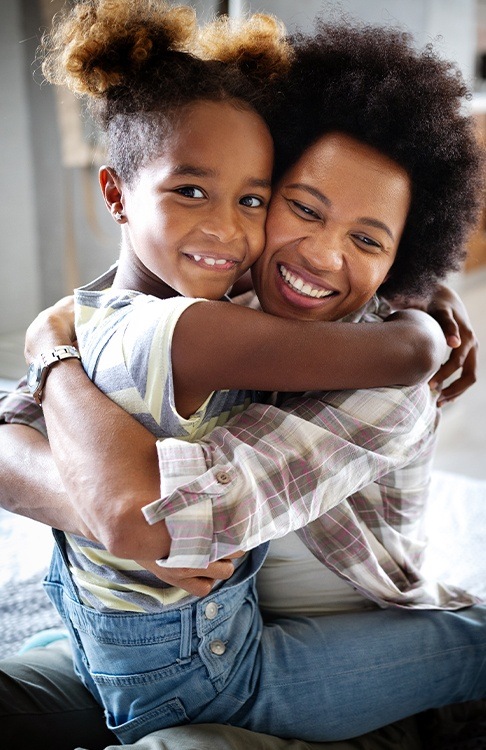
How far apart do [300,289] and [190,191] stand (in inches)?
8.3

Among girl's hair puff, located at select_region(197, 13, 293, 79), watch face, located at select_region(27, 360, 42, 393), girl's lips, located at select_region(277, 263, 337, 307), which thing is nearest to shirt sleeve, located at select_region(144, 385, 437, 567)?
girl's lips, located at select_region(277, 263, 337, 307)

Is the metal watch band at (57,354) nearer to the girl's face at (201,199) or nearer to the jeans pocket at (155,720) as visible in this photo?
A: the girl's face at (201,199)

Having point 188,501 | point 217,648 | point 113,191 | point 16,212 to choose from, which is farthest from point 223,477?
point 16,212

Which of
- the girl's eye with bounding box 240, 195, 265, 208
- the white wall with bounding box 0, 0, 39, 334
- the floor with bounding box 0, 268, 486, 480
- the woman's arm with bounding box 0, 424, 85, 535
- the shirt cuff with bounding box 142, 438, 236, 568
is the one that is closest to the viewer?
the shirt cuff with bounding box 142, 438, 236, 568

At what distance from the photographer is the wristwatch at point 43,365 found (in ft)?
3.77

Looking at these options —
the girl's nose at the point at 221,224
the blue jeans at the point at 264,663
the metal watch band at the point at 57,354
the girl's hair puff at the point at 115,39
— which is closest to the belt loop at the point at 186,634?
the blue jeans at the point at 264,663

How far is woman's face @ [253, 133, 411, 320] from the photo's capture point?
1.21 m

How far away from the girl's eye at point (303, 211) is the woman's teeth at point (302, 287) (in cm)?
8

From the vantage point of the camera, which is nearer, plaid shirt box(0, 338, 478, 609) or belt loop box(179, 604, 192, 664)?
plaid shirt box(0, 338, 478, 609)

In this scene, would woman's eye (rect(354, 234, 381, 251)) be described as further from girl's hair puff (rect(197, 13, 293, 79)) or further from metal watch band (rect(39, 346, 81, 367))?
metal watch band (rect(39, 346, 81, 367))

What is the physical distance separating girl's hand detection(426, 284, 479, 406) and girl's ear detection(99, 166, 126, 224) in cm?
57

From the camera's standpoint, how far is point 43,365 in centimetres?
116

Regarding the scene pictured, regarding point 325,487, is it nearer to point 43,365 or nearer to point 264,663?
point 264,663

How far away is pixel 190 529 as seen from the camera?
958mm
